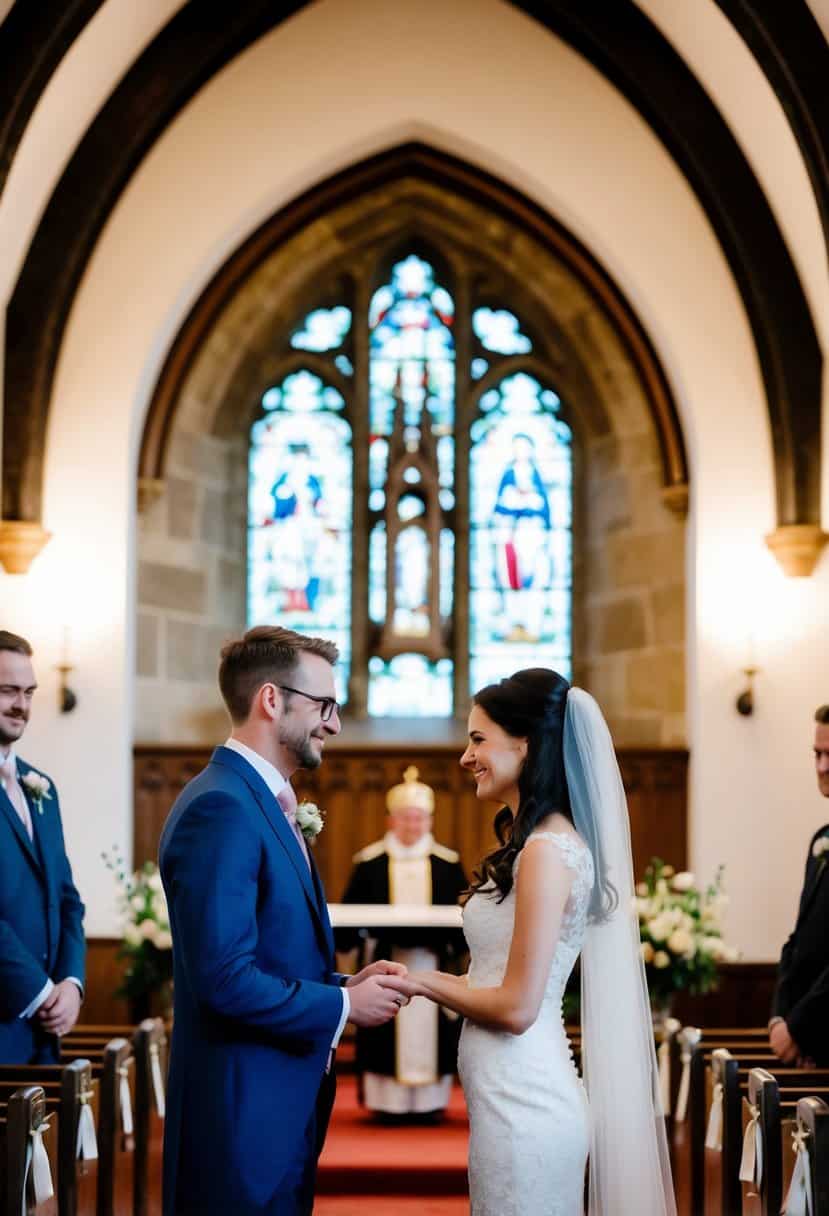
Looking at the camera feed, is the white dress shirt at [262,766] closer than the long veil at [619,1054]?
Yes

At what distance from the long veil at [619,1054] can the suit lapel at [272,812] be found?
0.71 metres

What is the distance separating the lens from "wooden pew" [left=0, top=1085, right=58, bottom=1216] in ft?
13.2

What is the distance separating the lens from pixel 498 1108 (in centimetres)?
345

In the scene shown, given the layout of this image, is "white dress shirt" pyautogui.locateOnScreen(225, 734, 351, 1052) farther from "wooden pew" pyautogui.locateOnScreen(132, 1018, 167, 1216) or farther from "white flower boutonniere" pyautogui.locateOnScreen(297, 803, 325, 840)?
"wooden pew" pyautogui.locateOnScreen(132, 1018, 167, 1216)

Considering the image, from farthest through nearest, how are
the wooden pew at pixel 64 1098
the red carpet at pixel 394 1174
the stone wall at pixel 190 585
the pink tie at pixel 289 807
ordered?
the stone wall at pixel 190 585 → the red carpet at pixel 394 1174 → the wooden pew at pixel 64 1098 → the pink tie at pixel 289 807

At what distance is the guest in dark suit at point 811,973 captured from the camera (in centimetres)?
519

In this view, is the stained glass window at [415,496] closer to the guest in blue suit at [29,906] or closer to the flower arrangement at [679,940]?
the flower arrangement at [679,940]

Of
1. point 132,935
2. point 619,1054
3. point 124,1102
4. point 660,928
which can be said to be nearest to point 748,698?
point 660,928

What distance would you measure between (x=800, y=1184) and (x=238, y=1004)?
190 centimetres

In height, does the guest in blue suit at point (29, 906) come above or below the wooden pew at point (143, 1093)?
above

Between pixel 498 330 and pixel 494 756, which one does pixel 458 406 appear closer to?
pixel 498 330

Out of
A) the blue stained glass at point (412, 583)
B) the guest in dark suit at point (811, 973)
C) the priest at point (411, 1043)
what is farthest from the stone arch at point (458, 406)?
the guest in dark suit at point (811, 973)

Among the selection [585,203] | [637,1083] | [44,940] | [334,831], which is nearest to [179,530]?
[334,831]

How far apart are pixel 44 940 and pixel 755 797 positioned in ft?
17.0
